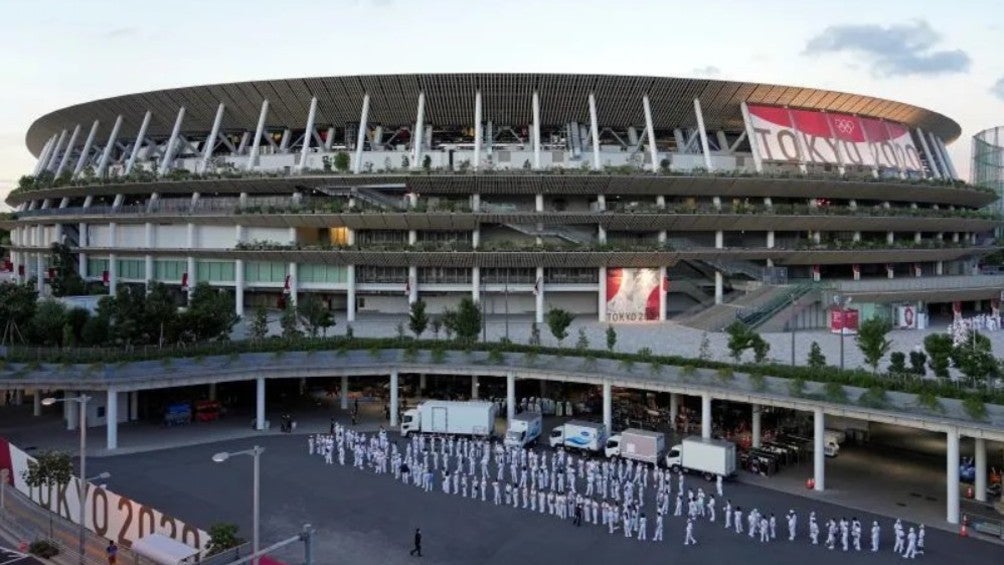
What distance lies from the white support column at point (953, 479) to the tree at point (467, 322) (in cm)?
2789

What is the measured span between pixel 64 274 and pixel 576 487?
221 feet

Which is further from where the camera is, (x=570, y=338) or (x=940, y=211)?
(x=940, y=211)

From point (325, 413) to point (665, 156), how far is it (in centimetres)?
4087

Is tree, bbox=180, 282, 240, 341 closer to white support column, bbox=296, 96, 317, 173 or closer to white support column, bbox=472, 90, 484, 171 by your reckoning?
white support column, bbox=296, 96, 317, 173

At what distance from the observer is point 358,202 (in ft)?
222

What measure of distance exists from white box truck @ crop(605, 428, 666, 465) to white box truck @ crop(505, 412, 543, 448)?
474cm

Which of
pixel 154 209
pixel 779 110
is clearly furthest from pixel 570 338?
pixel 154 209

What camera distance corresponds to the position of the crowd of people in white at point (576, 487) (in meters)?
28.9

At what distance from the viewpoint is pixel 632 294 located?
69125 millimetres

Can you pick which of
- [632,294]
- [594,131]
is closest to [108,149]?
[594,131]

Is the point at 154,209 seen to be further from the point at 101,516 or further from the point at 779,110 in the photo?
the point at 779,110

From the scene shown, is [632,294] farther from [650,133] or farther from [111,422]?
[111,422]

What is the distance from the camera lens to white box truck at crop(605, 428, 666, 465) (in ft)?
124

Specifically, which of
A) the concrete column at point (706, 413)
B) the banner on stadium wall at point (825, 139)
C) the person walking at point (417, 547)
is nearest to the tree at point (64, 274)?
the person walking at point (417, 547)
